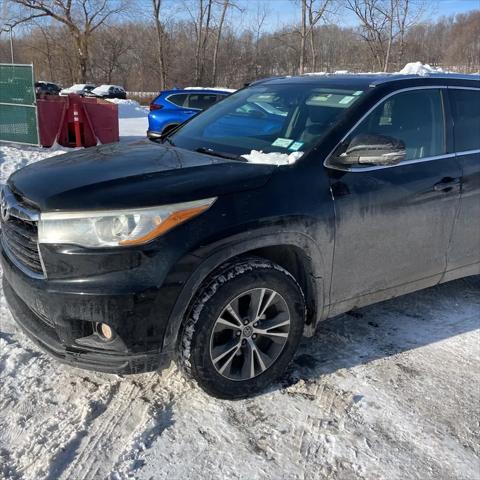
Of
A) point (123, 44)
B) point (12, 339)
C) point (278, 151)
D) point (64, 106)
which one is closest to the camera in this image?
point (278, 151)

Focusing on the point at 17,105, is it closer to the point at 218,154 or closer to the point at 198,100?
the point at 198,100

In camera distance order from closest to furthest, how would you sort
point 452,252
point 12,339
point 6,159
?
point 12,339 → point 452,252 → point 6,159

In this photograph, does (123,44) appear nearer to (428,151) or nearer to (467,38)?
(467,38)

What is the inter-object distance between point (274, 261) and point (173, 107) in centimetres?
1070

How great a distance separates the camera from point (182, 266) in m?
2.51

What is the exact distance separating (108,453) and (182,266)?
0.96 meters

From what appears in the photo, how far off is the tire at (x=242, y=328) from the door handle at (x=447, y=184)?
130cm

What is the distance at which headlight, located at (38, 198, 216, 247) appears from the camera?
8.04ft

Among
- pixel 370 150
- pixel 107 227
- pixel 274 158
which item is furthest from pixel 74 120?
pixel 107 227

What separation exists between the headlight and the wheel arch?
253mm

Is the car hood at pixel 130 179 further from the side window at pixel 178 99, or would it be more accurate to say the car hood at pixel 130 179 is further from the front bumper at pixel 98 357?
the side window at pixel 178 99

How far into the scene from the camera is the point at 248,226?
270 cm

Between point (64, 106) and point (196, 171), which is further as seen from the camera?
point (64, 106)

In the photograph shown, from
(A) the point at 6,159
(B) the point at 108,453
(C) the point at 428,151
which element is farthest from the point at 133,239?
(A) the point at 6,159
